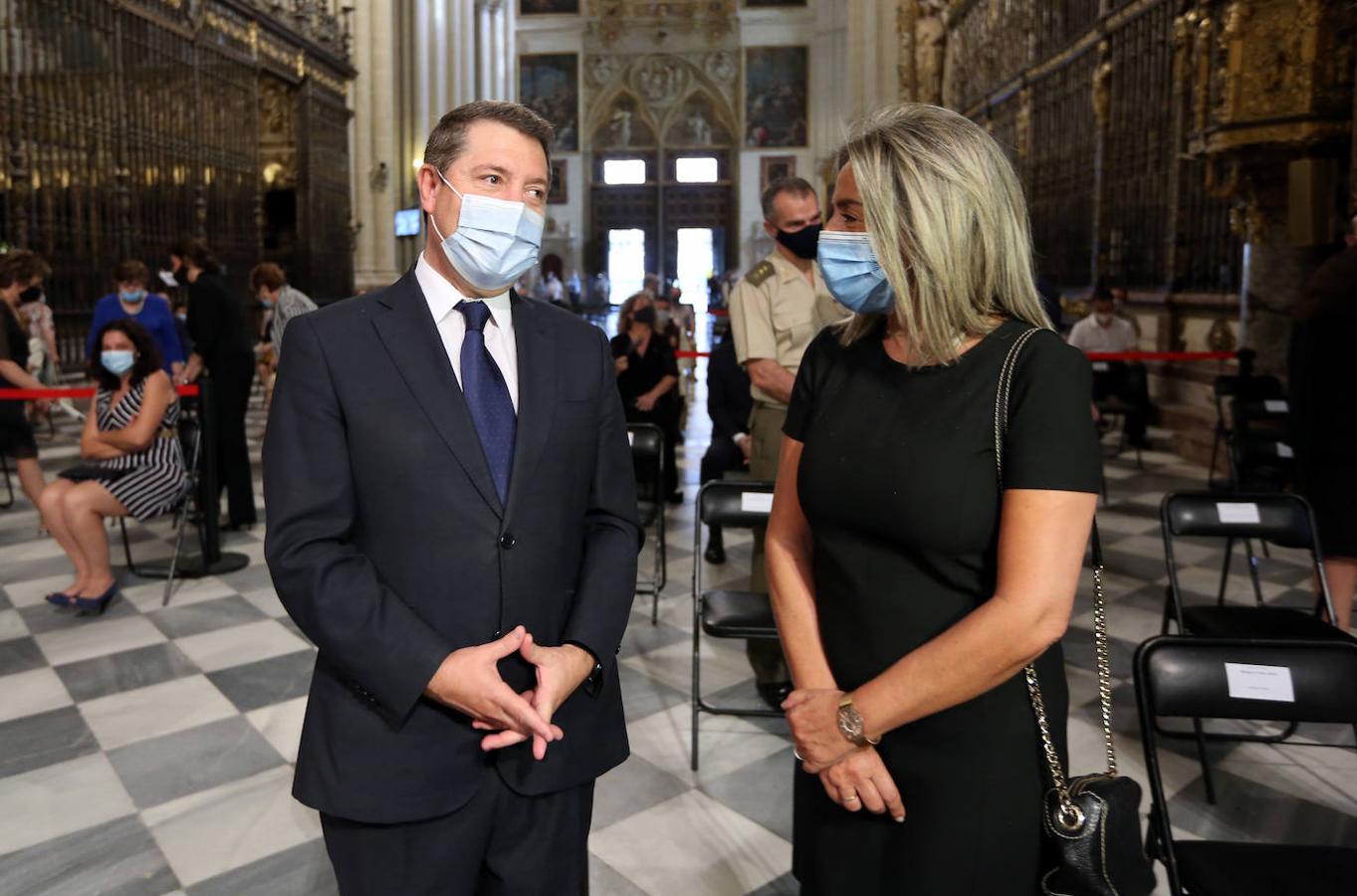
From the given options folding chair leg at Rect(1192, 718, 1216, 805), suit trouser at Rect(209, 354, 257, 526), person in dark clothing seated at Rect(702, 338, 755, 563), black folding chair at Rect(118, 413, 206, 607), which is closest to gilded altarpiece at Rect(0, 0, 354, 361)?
suit trouser at Rect(209, 354, 257, 526)

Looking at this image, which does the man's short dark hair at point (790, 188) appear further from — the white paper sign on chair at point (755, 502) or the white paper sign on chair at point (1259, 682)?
the white paper sign on chair at point (1259, 682)

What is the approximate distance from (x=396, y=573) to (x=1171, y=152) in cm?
1100

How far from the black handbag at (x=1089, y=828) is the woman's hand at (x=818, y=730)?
313 millimetres

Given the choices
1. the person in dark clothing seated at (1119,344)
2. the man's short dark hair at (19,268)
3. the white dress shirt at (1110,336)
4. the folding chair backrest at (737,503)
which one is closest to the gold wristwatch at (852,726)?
the folding chair backrest at (737,503)

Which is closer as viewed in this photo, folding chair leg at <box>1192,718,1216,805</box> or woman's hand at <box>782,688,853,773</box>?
woman's hand at <box>782,688,853,773</box>

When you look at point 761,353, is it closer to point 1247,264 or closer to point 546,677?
point 546,677

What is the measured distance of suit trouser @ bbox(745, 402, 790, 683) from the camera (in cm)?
398

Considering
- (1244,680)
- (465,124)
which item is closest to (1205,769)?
(1244,680)

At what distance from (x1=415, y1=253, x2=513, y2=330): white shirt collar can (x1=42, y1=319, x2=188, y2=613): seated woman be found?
409 centimetres

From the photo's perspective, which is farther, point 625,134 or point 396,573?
point 625,134

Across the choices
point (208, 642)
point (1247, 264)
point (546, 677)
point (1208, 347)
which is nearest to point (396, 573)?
point (546, 677)

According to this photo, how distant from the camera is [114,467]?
203 inches

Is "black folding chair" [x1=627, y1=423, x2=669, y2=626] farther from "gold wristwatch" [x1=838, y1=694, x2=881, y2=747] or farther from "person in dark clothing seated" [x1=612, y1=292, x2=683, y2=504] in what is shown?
"gold wristwatch" [x1=838, y1=694, x2=881, y2=747]

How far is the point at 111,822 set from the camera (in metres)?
3.01
